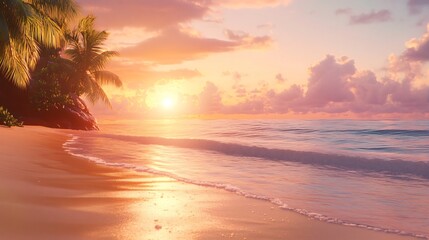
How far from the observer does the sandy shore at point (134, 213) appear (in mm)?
4625

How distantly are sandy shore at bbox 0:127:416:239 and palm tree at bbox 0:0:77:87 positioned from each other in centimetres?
725

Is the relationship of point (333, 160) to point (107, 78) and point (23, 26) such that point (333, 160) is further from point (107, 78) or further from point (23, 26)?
point (107, 78)

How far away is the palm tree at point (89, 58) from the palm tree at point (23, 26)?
1724 cm

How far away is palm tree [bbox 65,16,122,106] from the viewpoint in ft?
110

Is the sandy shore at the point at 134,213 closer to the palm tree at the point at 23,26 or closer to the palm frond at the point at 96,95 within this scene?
the palm tree at the point at 23,26

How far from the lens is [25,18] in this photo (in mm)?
13875

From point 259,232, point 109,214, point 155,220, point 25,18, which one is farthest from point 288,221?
point 25,18

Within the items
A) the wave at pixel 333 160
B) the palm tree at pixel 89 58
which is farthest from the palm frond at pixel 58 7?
the palm tree at pixel 89 58

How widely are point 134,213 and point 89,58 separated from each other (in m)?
29.9

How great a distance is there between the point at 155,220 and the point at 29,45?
12900 millimetres

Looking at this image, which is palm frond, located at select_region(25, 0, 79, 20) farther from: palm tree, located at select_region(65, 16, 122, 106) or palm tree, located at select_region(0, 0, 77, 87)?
palm tree, located at select_region(65, 16, 122, 106)

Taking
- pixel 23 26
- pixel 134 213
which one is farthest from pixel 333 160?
pixel 23 26

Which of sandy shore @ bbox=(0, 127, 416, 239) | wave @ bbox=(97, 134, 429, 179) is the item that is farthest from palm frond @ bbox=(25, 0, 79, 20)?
sandy shore @ bbox=(0, 127, 416, 239)

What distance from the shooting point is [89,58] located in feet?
110
